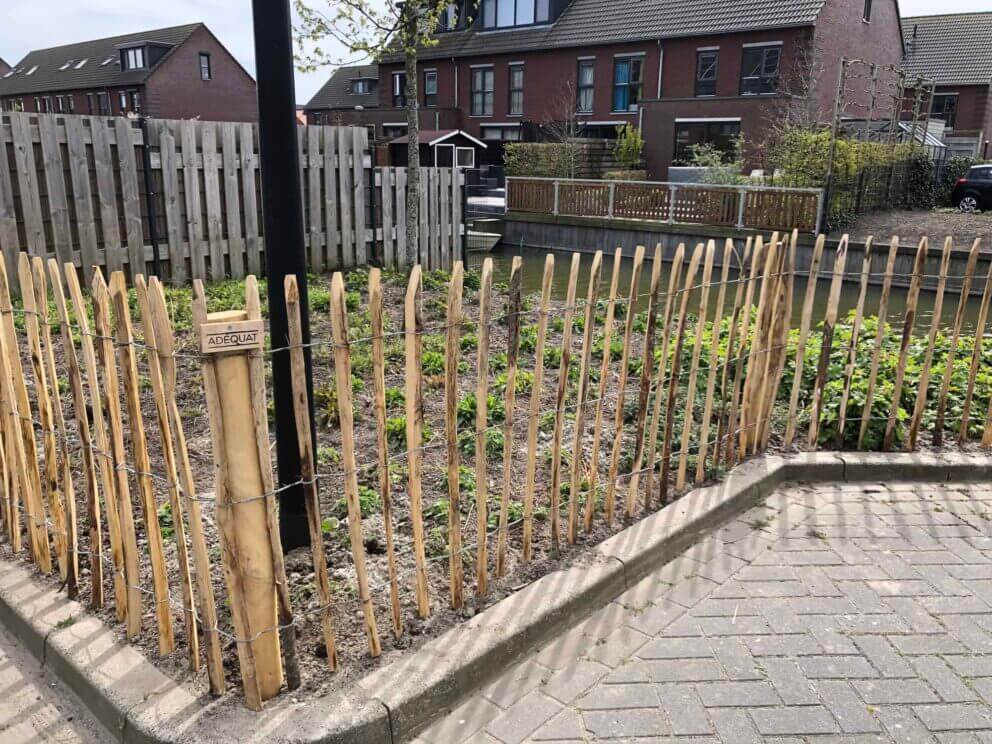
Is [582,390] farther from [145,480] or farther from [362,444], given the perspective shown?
[145,480]

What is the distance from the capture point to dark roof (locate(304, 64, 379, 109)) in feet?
142

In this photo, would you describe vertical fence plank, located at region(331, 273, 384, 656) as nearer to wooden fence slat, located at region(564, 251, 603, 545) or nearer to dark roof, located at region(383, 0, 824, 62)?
wooden fence slat, located at region(564, 251, 603, 545)

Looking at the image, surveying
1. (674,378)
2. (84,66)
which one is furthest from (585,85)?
(84,66)

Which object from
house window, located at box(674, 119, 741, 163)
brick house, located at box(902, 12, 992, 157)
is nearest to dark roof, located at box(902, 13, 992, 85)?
brick house, located at box(902, 12, 992, 157)

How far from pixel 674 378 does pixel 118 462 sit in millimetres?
2417

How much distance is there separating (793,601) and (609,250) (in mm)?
16474

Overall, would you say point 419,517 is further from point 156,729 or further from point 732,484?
point 732,484

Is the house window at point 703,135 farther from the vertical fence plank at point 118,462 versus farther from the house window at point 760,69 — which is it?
the vertical fence plank at point 118,462

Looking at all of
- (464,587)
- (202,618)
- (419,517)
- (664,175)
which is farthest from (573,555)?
(664,175)

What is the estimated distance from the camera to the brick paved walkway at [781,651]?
262 cm

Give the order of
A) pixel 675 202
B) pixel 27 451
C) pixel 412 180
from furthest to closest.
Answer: pixel 675 202
pixel 412 180
pixel 27 451

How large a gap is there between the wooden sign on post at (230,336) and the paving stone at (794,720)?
2021 millimetres

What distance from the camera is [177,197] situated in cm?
873

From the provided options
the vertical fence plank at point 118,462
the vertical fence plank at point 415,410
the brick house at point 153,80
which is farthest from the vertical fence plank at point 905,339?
the brick house at point 153,80
